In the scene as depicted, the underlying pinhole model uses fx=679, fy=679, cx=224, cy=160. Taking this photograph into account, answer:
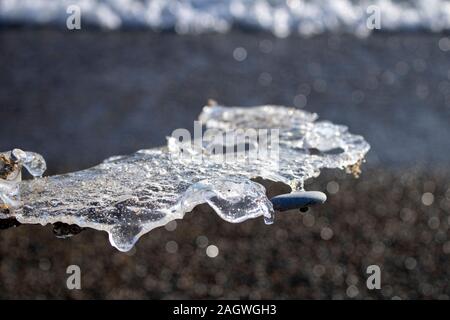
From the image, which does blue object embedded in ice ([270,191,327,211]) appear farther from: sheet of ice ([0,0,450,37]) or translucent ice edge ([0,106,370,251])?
sheet of ice ([0,0,450,37])

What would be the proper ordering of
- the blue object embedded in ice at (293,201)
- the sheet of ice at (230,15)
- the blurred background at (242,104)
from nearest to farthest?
the blue object embedded in ice at (293,201) < the blurred background at (242,104) < the sheet of ice at (230,15)

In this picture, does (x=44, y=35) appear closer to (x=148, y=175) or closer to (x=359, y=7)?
(x=359, y=7)

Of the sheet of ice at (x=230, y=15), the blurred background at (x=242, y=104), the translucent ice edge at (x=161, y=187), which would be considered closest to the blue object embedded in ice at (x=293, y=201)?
the translucent ice edge at (x=161, y=187)

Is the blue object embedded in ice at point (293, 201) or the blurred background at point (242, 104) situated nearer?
the blue object embedded in ice at point (293, 201)

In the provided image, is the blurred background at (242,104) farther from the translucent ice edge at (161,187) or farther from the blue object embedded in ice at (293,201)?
the blue object embedded in ice at (293,201)

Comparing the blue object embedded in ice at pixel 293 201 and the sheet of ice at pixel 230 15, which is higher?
the sheet of ice at pixel 230 15

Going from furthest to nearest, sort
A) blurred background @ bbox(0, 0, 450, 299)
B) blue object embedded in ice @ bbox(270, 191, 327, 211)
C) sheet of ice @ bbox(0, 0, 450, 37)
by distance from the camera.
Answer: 1. sheet of ice @ bbox(0, 0, 450, 37)
2. blurred background @ bbox(0, 0, 450, 299)
3. blue object embedded in ice @ bbox(270, 191, 327, 211)

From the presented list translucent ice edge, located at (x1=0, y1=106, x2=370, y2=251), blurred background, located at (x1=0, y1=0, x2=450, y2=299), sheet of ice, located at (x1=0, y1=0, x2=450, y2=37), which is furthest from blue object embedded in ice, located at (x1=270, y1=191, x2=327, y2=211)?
sheet of ice, located at (x1=0, y1=0, x2=450, y2=37)
